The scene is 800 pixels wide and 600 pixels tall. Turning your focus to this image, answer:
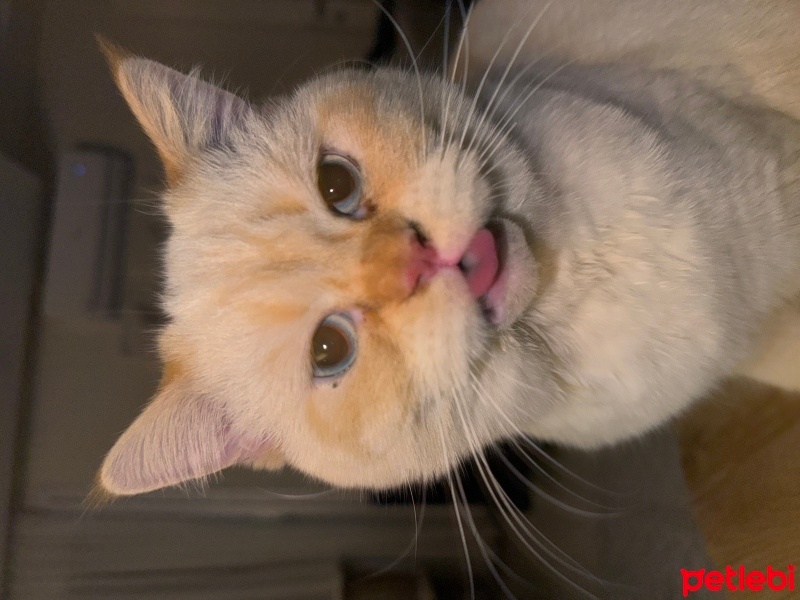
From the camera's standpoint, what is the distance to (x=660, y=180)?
38.3 inches

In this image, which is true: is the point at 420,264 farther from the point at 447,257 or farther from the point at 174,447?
the point at 174,447

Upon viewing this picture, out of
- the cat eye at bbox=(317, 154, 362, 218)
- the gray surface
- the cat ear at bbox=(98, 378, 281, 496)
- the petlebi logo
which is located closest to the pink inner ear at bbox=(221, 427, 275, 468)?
the cat ear at bbox=(98, 378, 281, 496)

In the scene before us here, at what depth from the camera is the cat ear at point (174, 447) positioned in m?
1.01

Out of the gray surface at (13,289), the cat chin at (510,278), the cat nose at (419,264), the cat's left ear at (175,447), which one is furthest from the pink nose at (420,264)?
the gray surface at (13,289)

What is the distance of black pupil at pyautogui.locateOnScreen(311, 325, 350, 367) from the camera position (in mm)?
946

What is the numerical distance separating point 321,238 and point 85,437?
155 cm

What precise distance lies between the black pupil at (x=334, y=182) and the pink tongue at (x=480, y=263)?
0.26m

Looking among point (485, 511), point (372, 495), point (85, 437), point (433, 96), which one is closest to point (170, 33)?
point (85, 437)

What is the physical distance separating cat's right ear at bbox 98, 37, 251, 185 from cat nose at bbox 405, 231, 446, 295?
0.62 m

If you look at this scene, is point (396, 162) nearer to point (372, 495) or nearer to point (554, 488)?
point (372, 495)

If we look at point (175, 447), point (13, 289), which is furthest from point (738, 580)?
point (13, 289)

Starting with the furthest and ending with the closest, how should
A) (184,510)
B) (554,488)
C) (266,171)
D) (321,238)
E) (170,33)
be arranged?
(170,33)
(554,488)
(184,510)
(266,171)
(321,238)

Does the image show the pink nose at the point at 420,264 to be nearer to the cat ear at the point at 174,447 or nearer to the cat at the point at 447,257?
the cat at the point at 447,257

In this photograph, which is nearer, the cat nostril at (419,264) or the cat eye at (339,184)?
the cat nostril at (419,264)
